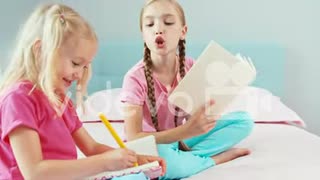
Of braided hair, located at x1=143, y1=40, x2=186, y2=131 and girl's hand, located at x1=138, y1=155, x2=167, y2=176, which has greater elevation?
braided hair, located at x1=143, y1=40, x2=186, y2=131

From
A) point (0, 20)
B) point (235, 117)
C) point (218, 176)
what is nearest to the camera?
point (218, 176)

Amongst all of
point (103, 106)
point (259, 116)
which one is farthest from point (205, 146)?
point (103, 106)

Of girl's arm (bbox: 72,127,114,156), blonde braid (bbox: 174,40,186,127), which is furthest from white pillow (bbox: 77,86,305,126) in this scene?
girl's arm (bbox: 72,127,114,156)

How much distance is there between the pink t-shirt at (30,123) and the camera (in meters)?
0.80

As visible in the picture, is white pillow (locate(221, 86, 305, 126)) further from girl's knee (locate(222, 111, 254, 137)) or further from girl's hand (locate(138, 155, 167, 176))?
girl's hand (locate(138, 155, 167, 176))

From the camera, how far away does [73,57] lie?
0.84m

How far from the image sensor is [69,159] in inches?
34.6

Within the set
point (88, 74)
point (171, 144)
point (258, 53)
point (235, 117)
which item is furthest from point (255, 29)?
point (88, 74)

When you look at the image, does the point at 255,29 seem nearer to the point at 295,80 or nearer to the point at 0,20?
the point at 295,80

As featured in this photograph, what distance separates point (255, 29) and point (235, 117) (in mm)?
633

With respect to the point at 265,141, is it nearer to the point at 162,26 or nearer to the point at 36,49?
the point at 162,26

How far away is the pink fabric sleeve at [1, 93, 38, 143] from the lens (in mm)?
792

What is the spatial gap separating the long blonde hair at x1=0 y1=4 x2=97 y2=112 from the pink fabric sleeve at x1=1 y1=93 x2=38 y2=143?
40 millimetres

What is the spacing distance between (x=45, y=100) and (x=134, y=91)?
40cm
